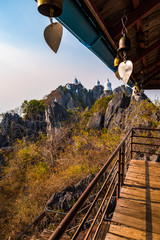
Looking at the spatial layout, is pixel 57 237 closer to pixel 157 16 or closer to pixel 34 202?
pixel 157 16

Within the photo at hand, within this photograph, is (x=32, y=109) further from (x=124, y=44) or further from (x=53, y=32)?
(x=53, y=32)

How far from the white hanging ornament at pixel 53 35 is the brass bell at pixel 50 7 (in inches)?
4.0

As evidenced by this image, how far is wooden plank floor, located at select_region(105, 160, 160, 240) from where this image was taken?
66.1 inches

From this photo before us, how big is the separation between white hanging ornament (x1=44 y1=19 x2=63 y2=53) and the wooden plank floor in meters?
2.07

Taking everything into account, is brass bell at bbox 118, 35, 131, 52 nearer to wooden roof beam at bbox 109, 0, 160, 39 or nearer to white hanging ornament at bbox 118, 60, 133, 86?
white hanging ornament at bbox 118, 60, 133, 86

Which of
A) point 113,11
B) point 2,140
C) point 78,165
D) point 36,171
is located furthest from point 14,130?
point 113,11

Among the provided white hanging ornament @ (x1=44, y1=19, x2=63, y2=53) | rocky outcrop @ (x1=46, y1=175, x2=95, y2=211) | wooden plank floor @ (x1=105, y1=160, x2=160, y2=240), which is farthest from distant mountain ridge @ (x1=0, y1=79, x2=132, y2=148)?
white hanging ornament @ (x1=44, y1=19, x2=63, y2=53)

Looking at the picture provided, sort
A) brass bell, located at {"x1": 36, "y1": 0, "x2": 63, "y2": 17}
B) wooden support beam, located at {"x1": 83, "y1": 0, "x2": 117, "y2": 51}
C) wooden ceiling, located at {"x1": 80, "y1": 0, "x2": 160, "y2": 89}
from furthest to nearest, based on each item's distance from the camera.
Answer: wooden ceiling, located at {"x1": 80, "y1": 0, "x2": 160, "y2": 89} → wooden support beam, located at {"x1": 83, "y1": 0, "x2": 117, "y2": 51} → brass bell, located at {"x1": 36, "y1": 0, "x2": 63, "y2": 17}

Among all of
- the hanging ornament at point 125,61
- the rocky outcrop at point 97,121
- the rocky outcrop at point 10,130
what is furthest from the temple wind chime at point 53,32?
the rocky outcrop at point 10,130

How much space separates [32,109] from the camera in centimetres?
2291

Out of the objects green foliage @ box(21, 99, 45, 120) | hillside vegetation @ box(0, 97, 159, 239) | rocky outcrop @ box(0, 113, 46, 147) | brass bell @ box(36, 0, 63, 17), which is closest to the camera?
brass bell @ box(36, 0, 63, 17)

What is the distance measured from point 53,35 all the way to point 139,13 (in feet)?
4.09

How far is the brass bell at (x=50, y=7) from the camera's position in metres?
0.70

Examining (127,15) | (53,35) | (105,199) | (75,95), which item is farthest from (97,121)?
(75,95)
